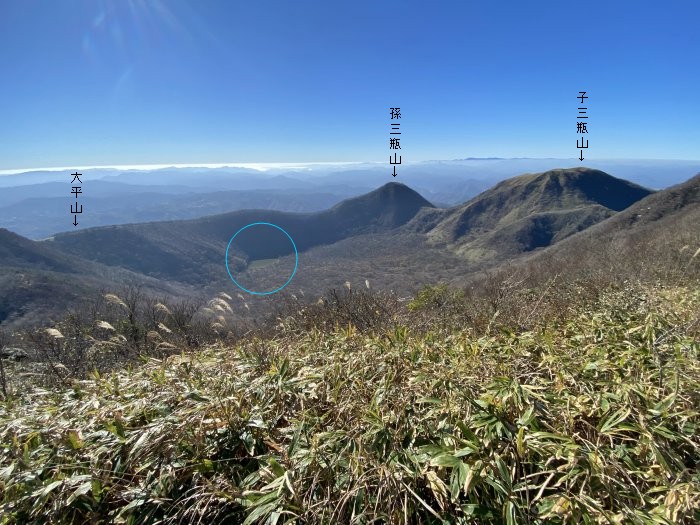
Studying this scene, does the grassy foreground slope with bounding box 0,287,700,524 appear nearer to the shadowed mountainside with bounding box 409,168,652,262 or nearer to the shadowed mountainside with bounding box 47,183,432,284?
the shadowed mountainside with bounding box 409,168,652,262

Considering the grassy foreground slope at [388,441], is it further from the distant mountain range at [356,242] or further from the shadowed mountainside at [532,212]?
the shadowed mountainside at [532,212]

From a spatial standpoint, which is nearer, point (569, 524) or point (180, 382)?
point (569, 524)

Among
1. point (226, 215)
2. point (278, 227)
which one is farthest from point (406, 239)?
point (226, 215)

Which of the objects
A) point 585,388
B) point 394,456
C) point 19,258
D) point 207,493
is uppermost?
point 585,388

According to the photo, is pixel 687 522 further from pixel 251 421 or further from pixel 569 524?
pixel 251 421

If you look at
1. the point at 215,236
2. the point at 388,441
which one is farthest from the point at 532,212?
the point at 215,236

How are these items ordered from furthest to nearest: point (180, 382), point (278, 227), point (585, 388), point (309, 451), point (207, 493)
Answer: point (278, 227), point (180, 382), point (585, 388), point (309, 451), point (207, 493)

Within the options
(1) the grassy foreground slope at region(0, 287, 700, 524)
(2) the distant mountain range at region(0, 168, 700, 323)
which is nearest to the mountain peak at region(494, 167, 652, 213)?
(2) the distant mountain range at region(0, 168, 700, 323)

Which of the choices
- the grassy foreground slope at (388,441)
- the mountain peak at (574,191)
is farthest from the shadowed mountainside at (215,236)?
the grassy foreground slope at (388,441)
